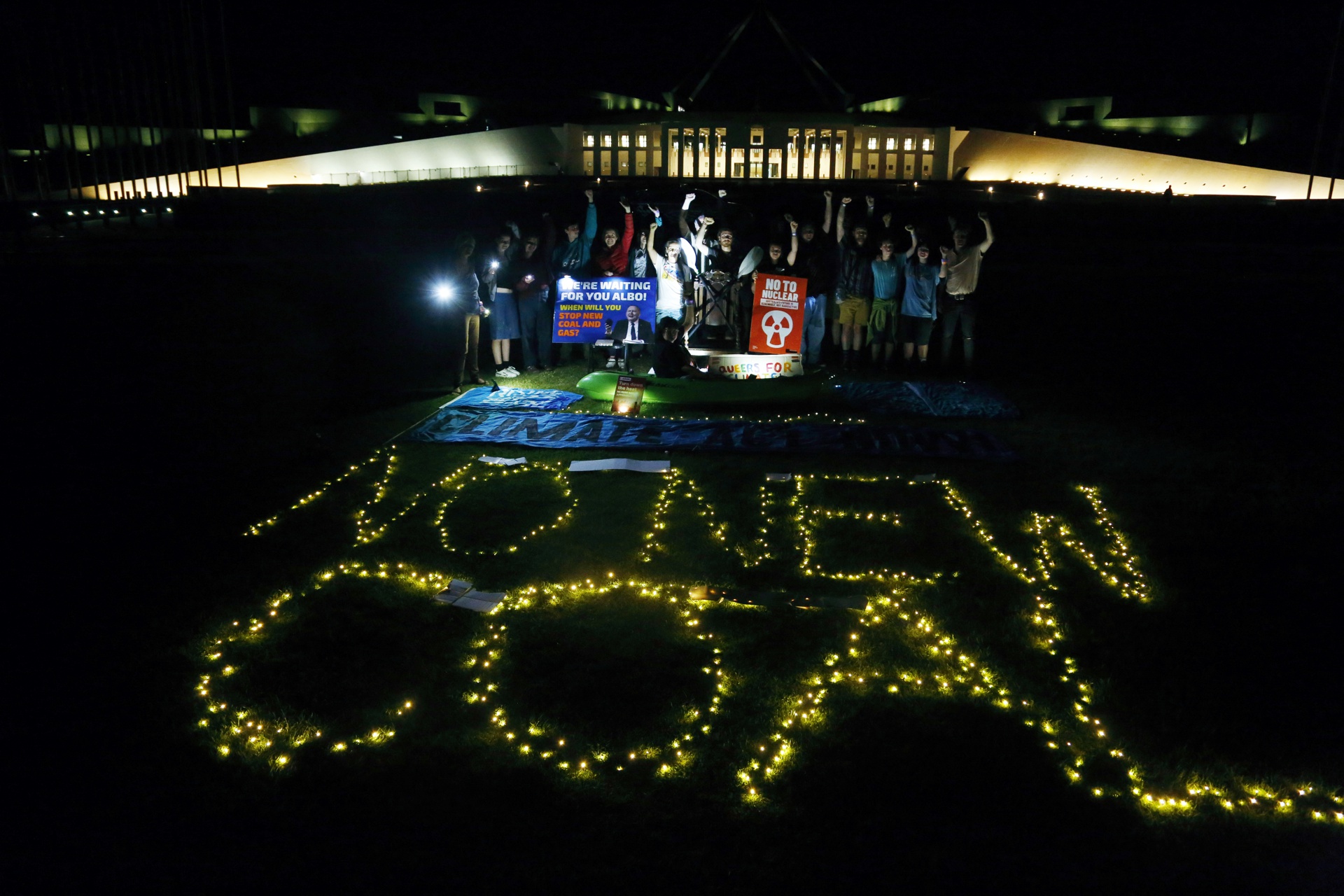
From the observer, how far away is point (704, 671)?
4.45 m

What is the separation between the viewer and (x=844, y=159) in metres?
39.8

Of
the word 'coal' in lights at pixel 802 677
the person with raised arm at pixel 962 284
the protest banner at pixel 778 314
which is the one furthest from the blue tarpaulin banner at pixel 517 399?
the person with raised arm at pixel 962 284

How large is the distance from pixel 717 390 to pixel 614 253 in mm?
2162

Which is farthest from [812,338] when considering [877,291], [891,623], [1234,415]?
[891,623]

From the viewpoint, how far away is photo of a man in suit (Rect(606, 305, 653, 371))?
34.3 ft

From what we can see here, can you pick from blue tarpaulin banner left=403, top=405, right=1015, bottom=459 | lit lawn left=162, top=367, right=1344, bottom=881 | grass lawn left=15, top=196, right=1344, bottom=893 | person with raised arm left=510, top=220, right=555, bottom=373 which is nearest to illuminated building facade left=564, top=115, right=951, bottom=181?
person with raised arm left=510, top=220, right=555, bottom=373

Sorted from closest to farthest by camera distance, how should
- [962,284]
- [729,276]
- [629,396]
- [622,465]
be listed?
1. [622,465]
2. [629,396]
3. [962,284]
4. [729,276]

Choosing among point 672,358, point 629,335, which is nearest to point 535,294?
point 629,335

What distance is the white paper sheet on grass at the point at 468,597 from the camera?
5.08 metres

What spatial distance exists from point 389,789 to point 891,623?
277cm

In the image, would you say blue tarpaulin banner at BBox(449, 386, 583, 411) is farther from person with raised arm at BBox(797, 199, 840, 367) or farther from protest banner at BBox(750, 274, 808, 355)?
person with raised arm at BBox(797, 199, 840, 367)

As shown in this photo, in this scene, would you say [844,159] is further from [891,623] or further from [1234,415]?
[891,623]

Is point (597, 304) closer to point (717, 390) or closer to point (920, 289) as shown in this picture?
point (717, 390)

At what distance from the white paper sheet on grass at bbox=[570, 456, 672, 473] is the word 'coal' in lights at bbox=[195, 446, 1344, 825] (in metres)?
0.78
